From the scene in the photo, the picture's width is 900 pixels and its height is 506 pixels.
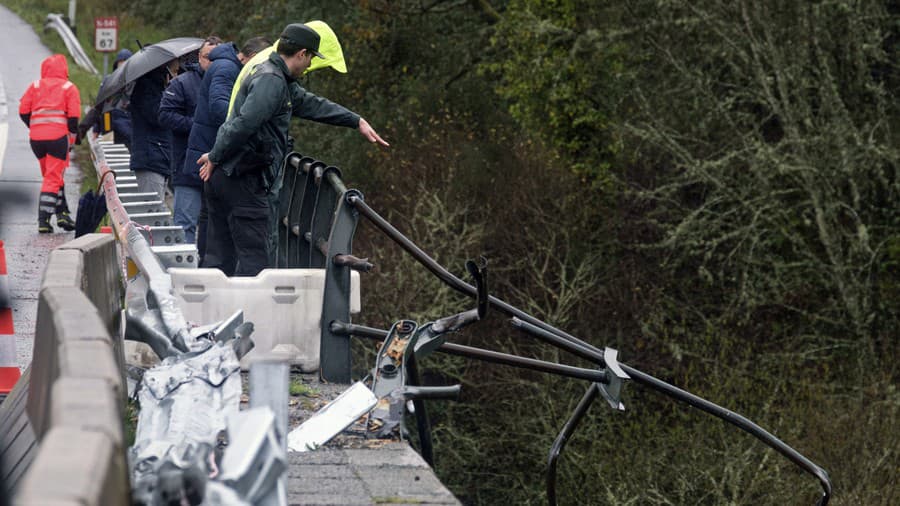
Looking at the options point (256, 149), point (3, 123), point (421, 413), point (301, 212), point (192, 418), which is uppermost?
point (192, 418)

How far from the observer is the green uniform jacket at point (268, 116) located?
662 cm

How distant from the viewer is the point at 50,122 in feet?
46.4

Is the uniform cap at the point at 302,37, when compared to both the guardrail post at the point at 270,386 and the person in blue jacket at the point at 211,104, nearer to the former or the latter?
the person in blue jacket at the point at 211,104

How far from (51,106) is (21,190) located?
31.1 feet

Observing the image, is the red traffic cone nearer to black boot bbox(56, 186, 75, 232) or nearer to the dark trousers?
the dark trousers

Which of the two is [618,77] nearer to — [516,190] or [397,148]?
[516,190]

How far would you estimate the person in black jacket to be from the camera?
261 inches

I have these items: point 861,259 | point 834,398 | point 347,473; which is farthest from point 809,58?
point 347,473

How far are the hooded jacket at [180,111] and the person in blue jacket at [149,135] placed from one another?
0.89m

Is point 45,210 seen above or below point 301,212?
below

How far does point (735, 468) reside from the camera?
61.9 feet

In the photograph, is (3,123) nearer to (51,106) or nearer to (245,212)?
(51,106)

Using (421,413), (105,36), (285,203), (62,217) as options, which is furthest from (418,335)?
(105,36)

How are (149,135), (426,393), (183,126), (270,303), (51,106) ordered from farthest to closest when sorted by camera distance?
(51,106), (149,135), (183,126), (270,303), (426,393)
